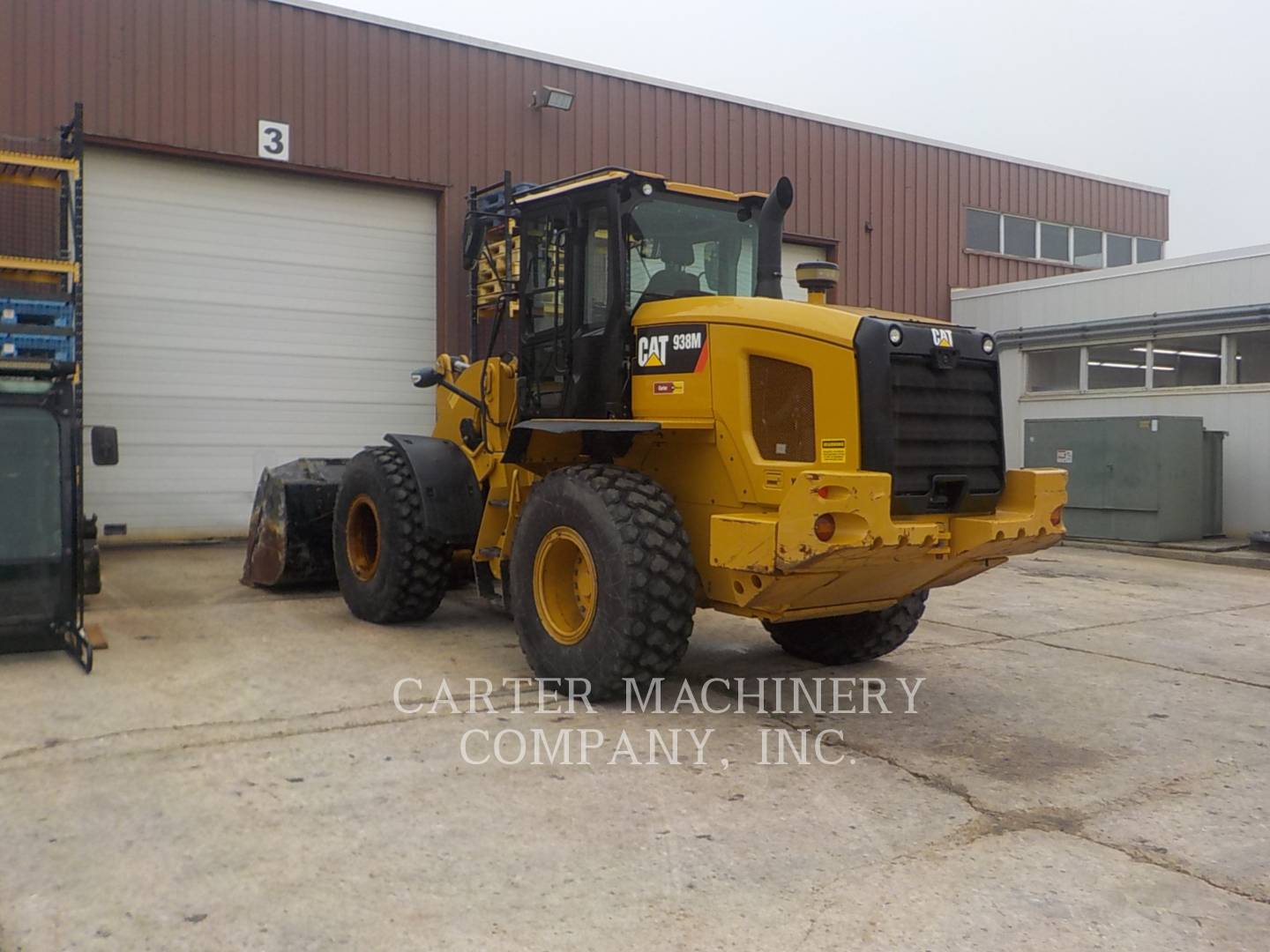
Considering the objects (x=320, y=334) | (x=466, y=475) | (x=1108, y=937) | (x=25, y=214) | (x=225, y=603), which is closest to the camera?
(x=1108, y=937)

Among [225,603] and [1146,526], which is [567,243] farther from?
[1146,526]

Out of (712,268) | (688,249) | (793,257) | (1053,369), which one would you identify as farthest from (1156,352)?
(688,249)

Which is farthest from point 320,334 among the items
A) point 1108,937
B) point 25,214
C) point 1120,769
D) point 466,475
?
point 1108,937

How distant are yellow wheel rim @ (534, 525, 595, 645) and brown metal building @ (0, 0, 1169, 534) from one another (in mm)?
7707

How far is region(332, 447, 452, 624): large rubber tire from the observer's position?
730 centimetres

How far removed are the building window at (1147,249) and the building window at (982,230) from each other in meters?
4.01

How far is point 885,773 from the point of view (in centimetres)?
474

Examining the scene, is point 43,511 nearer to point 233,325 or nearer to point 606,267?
point 606,267

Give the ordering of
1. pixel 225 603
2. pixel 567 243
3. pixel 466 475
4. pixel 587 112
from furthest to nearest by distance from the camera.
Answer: pixel 587 112
pixel 225 603
pixel 466 475
pixel 567 243

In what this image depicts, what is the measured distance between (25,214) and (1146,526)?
12.8 meters

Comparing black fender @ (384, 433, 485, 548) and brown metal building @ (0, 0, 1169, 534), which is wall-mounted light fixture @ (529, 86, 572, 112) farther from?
black fender @ (384, 433, 485, 548)

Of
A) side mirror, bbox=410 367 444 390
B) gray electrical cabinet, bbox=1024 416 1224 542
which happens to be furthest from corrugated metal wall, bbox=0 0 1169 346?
side mirror, bbox=410 367 444 390

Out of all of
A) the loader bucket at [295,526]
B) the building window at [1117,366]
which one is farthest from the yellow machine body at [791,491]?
the building window at [1117,366]

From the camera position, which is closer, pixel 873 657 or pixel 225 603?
pixel 873 657
